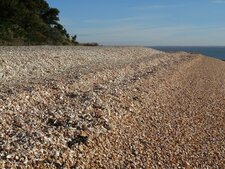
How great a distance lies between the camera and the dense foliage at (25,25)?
153 ft

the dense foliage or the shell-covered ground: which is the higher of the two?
the dense foliage

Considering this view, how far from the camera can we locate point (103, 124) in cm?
1206

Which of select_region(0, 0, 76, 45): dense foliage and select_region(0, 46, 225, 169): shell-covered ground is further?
select_region(0, 0, 76, 45): dense foliage

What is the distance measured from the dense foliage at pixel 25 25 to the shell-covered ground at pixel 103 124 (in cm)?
2688

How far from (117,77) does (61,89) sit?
21.0ft

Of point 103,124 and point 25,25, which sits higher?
point 25,25

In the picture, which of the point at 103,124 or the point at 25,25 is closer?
the point at 103,124

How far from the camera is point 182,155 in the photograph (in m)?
11.6

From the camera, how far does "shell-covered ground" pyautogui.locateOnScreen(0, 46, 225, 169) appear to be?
9852 millimetres

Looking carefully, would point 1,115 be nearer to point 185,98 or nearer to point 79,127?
point 79,127

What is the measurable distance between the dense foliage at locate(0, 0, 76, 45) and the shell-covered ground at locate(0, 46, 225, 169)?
2688cm

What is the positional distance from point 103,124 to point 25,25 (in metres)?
42.3

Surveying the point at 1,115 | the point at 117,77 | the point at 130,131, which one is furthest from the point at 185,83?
the point at 1,115

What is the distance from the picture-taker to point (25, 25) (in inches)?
2076
